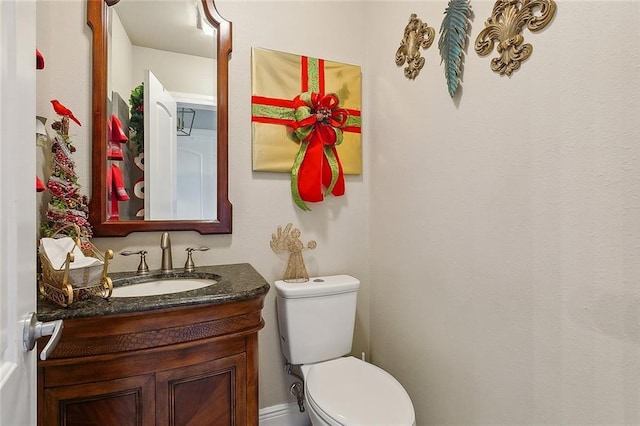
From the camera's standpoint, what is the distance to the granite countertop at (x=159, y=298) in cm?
87

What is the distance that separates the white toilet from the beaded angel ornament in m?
0.06

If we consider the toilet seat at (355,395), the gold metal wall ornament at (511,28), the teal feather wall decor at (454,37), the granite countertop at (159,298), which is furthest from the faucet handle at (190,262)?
the gold metal wall ornament at (511,28)

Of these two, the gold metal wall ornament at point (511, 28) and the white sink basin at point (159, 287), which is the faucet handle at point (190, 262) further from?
the gold metal wall ornament at point (511, 28)

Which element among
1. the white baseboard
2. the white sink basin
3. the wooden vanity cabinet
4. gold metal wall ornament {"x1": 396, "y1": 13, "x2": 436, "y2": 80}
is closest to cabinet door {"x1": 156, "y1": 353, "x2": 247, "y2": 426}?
the wooden vanity cabinet

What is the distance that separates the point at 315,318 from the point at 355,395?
369 millimetres

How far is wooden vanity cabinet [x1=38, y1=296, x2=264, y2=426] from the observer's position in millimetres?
877

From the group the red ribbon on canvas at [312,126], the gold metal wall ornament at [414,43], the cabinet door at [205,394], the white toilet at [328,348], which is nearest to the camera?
the cabinet door at [205,394]

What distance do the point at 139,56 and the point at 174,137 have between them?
36 centimetres

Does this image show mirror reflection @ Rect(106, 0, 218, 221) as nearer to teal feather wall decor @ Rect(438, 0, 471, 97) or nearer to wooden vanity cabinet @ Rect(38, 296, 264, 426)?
wooden vanity cabinet @ Rect(38, 296, 264, 426)

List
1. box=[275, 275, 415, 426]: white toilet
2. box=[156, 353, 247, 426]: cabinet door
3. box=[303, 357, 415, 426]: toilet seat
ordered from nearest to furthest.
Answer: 1. box=[156, 353, 247, 426]: cabinet door
2. box=[303, 357, 415, 426]: toilet seat
3. box=[275, 275, 415, 426]: white toilet

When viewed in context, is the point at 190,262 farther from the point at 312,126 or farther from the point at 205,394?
the point at 312,126

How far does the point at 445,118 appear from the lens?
1331 mm

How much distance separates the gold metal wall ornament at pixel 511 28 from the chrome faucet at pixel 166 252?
1.39m

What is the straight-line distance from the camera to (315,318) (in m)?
1.50
